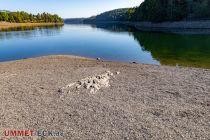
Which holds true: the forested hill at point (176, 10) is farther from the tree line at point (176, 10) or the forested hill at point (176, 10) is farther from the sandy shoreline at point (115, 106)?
the sandy shoreline at point (115, 106)

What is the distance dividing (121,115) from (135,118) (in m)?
0.83

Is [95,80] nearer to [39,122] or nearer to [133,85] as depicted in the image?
[133,85]

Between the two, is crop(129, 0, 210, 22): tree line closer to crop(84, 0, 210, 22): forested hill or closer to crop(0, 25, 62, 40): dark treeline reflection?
crop(84, 0, 210, 22): forested hill

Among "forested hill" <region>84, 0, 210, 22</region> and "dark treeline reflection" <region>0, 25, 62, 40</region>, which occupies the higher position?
"forested hill" <region>84, 0, 210, 22</region>

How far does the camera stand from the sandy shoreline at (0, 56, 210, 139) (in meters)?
11.1

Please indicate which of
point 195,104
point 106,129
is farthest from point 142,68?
point 106,129

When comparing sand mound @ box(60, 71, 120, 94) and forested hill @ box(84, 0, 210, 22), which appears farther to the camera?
forested hill @ box(84, 0, 210, 22)

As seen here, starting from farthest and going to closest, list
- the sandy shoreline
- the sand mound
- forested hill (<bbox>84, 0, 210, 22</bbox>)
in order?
forested hill (<bbox>84, 0, 210, 22</bbox>), the sand mound, the sandy shoreline

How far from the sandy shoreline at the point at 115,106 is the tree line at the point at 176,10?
8678 cm

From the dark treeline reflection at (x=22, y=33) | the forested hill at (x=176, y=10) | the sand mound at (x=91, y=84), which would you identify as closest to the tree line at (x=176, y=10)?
the forested hill at (x=176, y=10)

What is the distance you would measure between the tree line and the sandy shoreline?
8678cm

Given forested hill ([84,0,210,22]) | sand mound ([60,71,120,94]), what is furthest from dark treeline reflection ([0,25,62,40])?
sand mound ([60,71,120,94])

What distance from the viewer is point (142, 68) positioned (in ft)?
80.9

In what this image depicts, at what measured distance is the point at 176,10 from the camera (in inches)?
4331
